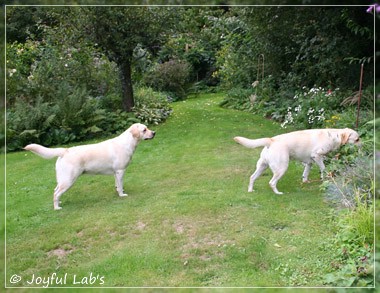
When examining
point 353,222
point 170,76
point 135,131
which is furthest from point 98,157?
point 353,222

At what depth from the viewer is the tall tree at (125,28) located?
343 cm

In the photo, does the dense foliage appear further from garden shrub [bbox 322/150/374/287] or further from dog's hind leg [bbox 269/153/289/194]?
dog's hind leg [bbox 269/153/289/194]

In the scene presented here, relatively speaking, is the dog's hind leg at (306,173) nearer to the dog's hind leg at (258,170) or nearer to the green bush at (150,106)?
the dog's hind leg at (258,170)

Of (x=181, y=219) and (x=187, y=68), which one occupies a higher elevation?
(x=187, y=68)

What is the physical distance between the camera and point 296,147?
4.09 m

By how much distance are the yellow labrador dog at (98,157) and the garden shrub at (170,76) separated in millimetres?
464

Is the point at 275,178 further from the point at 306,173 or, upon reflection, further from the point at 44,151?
the point at 44,151

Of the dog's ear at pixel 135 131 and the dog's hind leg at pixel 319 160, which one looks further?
the dog's hind leg at pixel 319 160

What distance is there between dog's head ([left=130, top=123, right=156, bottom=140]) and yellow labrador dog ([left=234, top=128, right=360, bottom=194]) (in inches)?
31.8

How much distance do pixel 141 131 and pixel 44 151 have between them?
94 cm

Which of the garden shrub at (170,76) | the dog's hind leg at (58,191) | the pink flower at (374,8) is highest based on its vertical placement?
the pink flower at (374,8)

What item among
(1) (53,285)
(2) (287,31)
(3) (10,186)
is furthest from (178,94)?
(1) (53,285)

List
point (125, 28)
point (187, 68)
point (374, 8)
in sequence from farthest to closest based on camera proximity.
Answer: point (187, 68) < point (125, 28) < point (374, 8)

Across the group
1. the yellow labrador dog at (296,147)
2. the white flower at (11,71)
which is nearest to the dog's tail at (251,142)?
the yellow labrador dog at (296,147)
